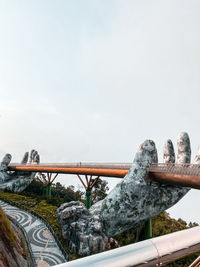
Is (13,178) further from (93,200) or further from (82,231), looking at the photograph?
(82,231)

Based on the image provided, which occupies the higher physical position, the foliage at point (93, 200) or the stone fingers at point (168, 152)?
the stone fingers at point (168, 152)

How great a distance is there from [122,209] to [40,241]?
9005mm

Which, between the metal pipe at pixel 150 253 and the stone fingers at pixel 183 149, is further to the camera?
the stone fingers at pixel 183 149

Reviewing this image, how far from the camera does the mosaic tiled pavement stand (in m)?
15.1

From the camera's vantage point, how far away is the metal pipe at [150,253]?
1.69m

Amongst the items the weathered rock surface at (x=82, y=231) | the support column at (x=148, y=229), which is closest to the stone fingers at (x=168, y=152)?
the support column at (x=148, y=229)

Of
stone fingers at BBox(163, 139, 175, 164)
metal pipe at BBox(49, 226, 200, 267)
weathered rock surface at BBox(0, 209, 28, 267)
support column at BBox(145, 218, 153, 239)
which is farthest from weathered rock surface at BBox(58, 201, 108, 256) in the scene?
metal pipe at BBox(49, 226, 200, 267)

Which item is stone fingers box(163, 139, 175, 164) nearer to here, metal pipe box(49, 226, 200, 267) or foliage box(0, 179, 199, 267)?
foliage box(0, 179, 199, 267)

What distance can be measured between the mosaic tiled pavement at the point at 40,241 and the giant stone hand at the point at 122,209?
1.57 metres

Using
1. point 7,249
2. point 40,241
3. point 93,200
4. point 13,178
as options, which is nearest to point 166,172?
point 7,249

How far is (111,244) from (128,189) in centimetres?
631

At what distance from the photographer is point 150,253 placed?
1836mm

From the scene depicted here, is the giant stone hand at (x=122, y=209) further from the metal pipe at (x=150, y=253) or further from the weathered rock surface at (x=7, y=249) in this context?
the metal pipe at (x=150, y=253)

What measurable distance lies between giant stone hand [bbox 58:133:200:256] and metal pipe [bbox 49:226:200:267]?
1638cm
